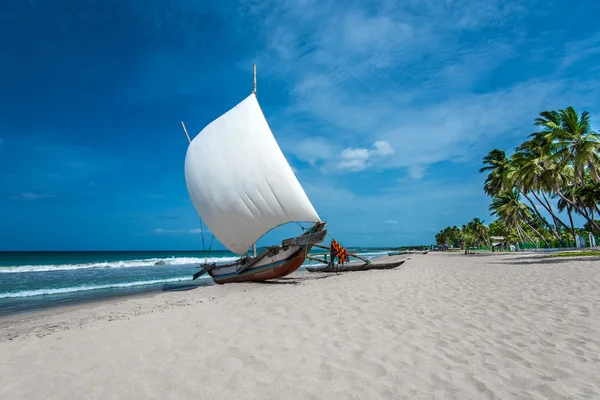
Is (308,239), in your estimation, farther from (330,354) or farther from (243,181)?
(330,354)

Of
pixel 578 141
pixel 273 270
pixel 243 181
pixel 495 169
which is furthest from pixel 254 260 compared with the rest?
pixel 495 169

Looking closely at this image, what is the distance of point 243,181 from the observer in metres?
12.8

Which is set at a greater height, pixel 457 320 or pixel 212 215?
pixel 212 215

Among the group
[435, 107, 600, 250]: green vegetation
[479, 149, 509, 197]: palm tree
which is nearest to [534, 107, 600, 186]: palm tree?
[435, 107, 600, 250]: green vegetation

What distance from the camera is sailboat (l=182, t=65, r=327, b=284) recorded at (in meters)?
12.2

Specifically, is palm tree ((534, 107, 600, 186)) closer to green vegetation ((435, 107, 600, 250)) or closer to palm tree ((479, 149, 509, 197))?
green vegetation ((435, 107, 600, 250))

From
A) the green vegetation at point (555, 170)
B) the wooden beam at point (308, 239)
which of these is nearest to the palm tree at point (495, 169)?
the green vegetation at point (555, 170)

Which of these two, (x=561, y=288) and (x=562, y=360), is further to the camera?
(x=561, y=288)

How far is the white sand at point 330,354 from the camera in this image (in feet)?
10.00

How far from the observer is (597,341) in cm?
395

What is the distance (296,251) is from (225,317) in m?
6.08

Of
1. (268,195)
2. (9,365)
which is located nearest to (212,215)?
(268,195)

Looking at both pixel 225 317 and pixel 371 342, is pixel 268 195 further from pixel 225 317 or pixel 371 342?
pixel 371 342

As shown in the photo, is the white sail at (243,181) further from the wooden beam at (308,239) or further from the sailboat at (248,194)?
the wooden beam at (308,239)
